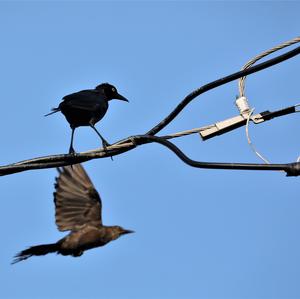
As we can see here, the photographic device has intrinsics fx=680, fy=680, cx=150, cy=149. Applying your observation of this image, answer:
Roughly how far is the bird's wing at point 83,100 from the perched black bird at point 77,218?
0.80 m

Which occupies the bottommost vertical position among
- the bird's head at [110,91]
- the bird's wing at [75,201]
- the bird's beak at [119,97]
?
the bird's wing at [75,201]

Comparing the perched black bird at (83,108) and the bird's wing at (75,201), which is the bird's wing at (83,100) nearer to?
the perched black bird at (83,108)

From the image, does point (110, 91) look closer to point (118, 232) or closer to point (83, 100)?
point (83, 100)

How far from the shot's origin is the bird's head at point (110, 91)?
11330 mm

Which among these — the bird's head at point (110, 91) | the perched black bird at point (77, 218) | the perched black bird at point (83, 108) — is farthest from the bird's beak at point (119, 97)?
the perched black bird at point (77, 218)

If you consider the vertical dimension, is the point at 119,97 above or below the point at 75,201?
above

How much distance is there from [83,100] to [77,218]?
5.54 ft

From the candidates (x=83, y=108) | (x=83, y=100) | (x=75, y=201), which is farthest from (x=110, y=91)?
(x=75, y=201)

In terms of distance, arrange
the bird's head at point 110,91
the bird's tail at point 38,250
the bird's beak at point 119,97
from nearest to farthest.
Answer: the bird's tail at point 38,250
the bird's head at point 110,91
the bird's beak at point 119,97

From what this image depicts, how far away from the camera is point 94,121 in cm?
930

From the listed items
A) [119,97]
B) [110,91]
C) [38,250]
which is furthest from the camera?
[119,97]

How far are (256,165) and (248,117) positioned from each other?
0.70 m

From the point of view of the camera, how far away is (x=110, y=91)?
11.5 m

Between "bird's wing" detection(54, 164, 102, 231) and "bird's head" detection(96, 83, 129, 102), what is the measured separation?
2.79 m
